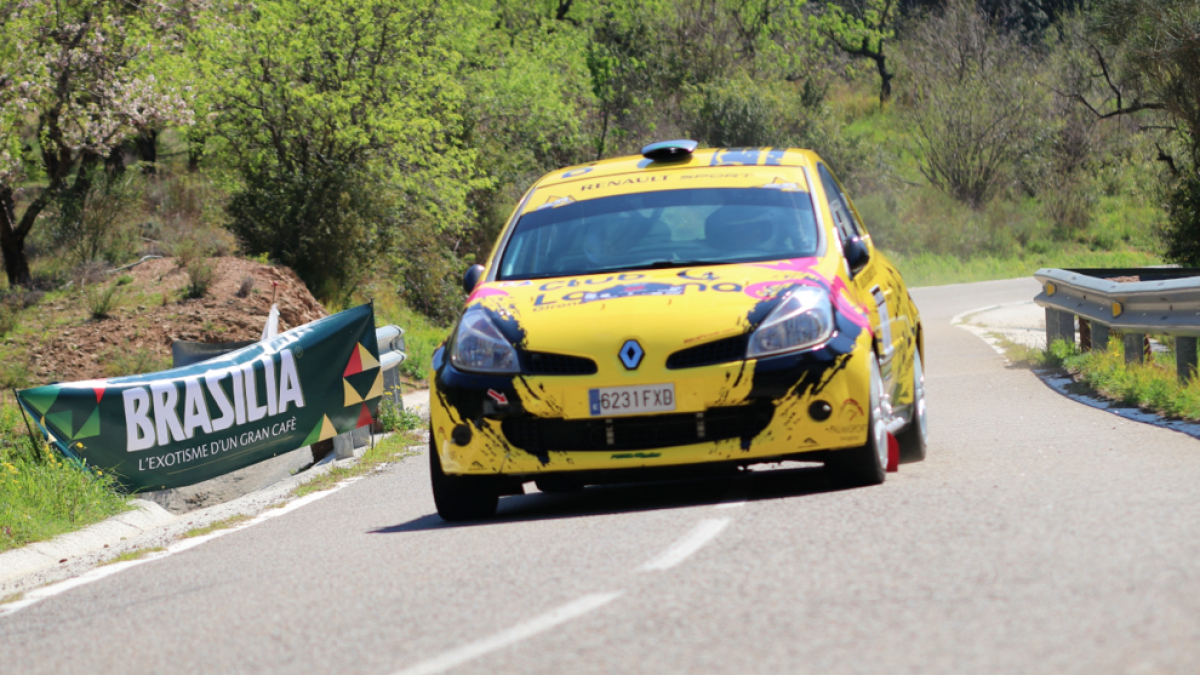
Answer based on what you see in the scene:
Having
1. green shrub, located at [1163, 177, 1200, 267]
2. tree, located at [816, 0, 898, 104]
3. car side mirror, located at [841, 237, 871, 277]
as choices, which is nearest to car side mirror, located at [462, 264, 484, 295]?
car side mirror, located at [841, 237, 871, 277]

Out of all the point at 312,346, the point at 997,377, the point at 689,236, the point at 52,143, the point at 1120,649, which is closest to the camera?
the point at 1120,649

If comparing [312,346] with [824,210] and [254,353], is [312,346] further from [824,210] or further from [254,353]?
[824,210]

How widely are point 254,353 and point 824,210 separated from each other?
16.7 feet

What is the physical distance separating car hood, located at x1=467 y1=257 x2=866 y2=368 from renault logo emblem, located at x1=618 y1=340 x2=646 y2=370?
0.03 metres

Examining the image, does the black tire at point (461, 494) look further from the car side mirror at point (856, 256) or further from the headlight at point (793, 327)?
the car side mirror at point (856, 256)

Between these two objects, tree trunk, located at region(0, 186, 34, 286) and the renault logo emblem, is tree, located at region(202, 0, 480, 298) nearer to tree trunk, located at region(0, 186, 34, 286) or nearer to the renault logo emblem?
tree trunk, located at region(0, 186, 34, 286)

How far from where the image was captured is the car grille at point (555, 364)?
6148mm

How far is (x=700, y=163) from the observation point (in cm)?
782

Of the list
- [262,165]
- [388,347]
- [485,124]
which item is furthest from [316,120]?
[388,347]

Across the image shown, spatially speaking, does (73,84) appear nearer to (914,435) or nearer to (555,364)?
(914,435)

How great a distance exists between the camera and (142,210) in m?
26.2

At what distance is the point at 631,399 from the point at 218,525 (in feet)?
11.0

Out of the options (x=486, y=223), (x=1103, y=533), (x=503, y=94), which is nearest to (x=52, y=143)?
(x=486, y=223)

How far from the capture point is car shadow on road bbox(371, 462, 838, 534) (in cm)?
660
